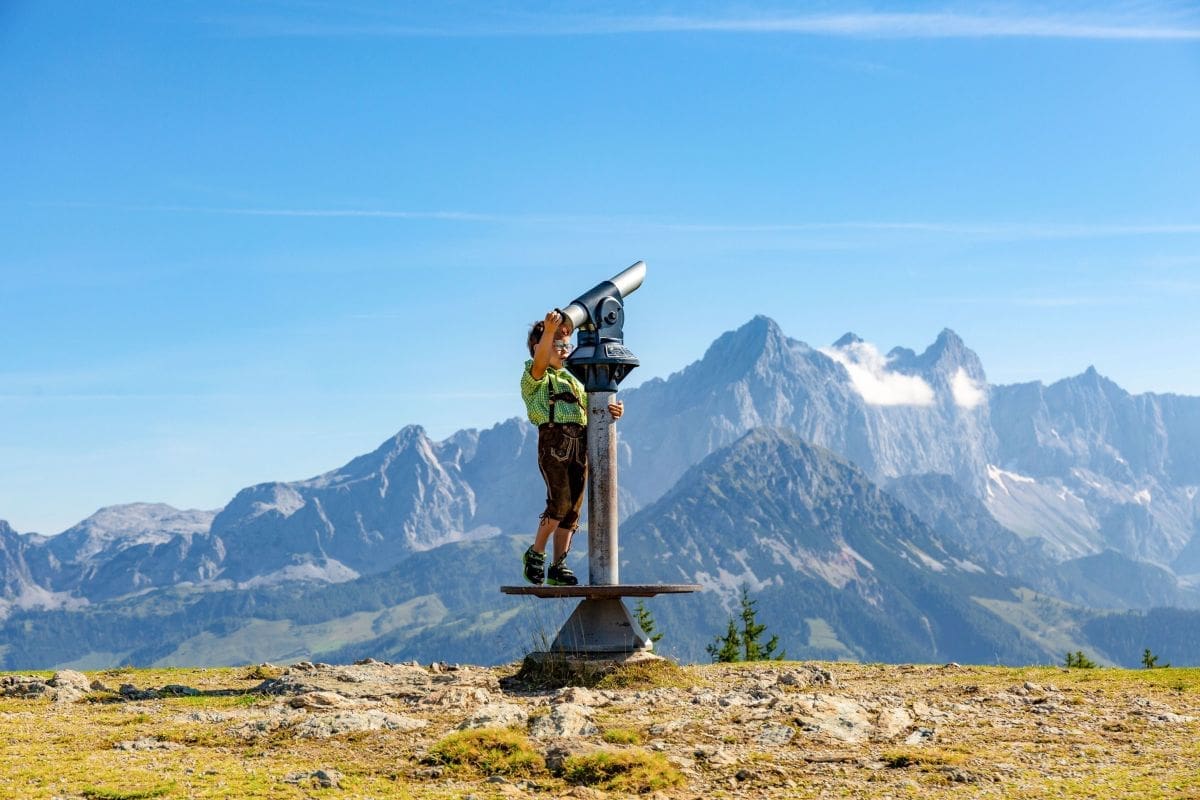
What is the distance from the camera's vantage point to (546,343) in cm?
2259

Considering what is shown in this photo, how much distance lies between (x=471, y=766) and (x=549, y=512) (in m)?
8.81

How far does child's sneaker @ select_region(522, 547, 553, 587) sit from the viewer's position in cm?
2347

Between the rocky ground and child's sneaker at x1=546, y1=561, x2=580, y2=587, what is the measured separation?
2.05m

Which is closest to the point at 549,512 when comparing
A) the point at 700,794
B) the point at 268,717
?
the point at 268,717

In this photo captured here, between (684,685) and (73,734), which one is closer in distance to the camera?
(73,734)

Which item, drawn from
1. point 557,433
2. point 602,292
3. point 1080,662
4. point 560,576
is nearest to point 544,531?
point 560,576

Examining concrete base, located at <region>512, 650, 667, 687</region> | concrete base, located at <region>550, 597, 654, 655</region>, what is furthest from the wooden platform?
concrete base, located at <region>512, 650, 667, 687</region>

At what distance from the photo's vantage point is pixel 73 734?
17.6 m

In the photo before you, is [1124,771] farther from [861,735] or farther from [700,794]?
[700,794]

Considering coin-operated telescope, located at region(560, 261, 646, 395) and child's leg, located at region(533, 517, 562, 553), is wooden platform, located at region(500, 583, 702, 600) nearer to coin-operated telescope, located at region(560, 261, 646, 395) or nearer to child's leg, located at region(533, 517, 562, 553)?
child's leg, located at region(533, 517, 562, 553)

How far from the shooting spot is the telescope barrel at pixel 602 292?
2289cm

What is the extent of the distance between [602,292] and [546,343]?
1.81 m

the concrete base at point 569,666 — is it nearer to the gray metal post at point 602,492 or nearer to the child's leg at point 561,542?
the gray metal post at point 602,492

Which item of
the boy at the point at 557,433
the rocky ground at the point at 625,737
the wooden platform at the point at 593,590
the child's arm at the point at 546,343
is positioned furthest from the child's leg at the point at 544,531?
the child's arm at the point at 546,343
